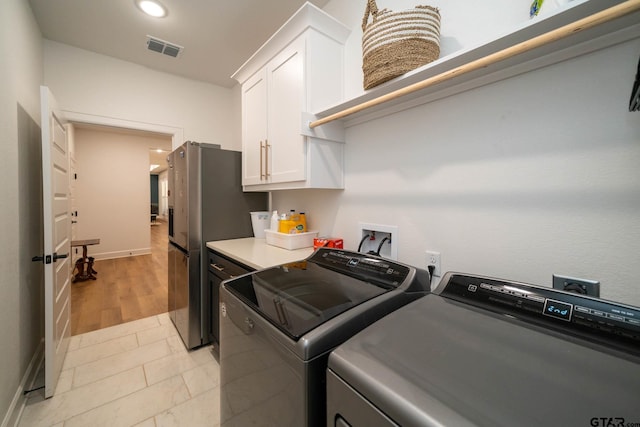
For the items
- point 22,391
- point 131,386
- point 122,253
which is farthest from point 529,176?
point 122,253

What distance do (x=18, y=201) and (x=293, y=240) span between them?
5.68ft

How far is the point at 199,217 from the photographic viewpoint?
80.2 inches

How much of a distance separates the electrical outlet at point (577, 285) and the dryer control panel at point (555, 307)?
22 cm

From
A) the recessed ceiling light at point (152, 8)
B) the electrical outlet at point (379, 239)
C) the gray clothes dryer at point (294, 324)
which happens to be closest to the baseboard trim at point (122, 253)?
the recessed ceiling light at point (152, 8)

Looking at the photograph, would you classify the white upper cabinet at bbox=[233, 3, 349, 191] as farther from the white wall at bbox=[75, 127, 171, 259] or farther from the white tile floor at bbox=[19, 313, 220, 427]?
the white wall at bbox=[75, 127, 171, 259]

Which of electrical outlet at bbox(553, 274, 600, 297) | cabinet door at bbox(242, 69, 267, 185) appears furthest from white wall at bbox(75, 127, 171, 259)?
electrical outlet at bbox(553, 274, 600, 297)

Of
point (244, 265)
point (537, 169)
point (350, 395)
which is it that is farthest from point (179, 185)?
point (537, 169)

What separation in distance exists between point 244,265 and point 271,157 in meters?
0.80

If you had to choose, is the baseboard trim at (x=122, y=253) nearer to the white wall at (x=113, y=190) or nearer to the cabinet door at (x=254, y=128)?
the white wall at (x=113, y=190)

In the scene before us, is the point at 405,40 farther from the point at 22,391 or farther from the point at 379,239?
the point at 22,391

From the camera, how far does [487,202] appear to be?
1.07 m

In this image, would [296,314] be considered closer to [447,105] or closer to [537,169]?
[537,169]

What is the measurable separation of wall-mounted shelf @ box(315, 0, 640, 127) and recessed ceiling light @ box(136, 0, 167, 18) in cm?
186

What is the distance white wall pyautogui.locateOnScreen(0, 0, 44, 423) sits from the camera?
1361 mm
